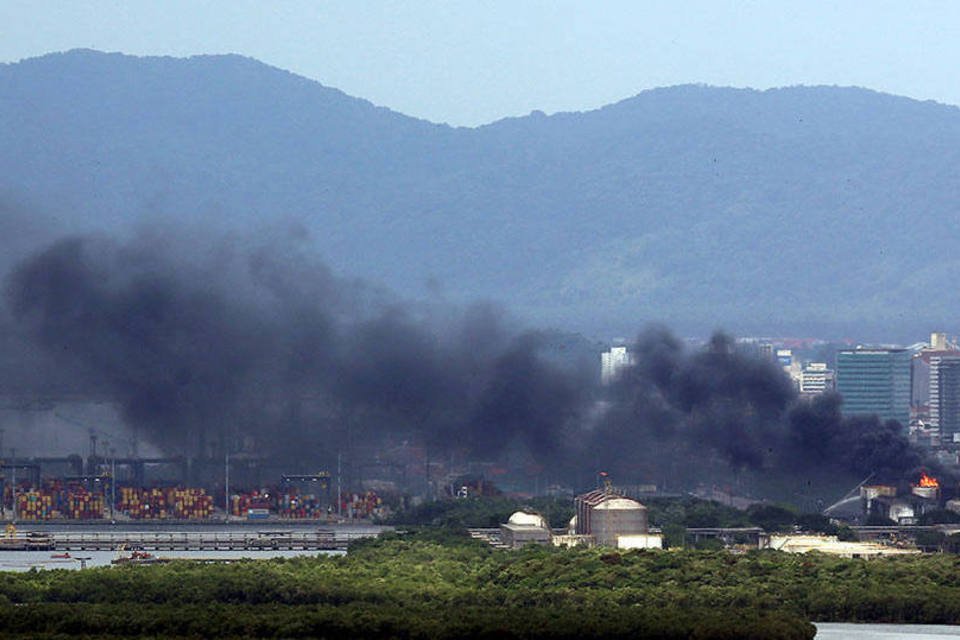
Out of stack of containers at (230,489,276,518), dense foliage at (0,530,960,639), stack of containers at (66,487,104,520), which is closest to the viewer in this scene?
dense foliage at (0,530,960,639)

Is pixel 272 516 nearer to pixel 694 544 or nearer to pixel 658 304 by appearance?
pixel 694 544

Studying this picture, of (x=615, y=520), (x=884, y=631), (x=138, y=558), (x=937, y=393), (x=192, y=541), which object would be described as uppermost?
(x=884, y=631)

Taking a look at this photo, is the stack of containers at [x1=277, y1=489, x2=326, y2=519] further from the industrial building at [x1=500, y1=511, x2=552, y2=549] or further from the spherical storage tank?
the spherical storage tank

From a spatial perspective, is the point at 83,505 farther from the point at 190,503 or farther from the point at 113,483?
the point at 190,503

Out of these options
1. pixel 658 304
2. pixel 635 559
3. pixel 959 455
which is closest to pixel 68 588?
pixel 635 559

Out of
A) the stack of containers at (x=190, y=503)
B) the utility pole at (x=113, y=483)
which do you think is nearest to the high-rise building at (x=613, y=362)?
the stack of containers at (x=190, y=503)

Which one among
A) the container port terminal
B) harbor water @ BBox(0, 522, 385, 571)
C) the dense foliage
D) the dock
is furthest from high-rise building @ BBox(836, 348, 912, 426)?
the dense foliage

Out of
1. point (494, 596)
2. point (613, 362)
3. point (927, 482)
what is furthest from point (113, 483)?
point (494, 596)

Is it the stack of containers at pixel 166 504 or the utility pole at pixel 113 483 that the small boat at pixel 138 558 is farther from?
the utility pole at pixel 113 483
